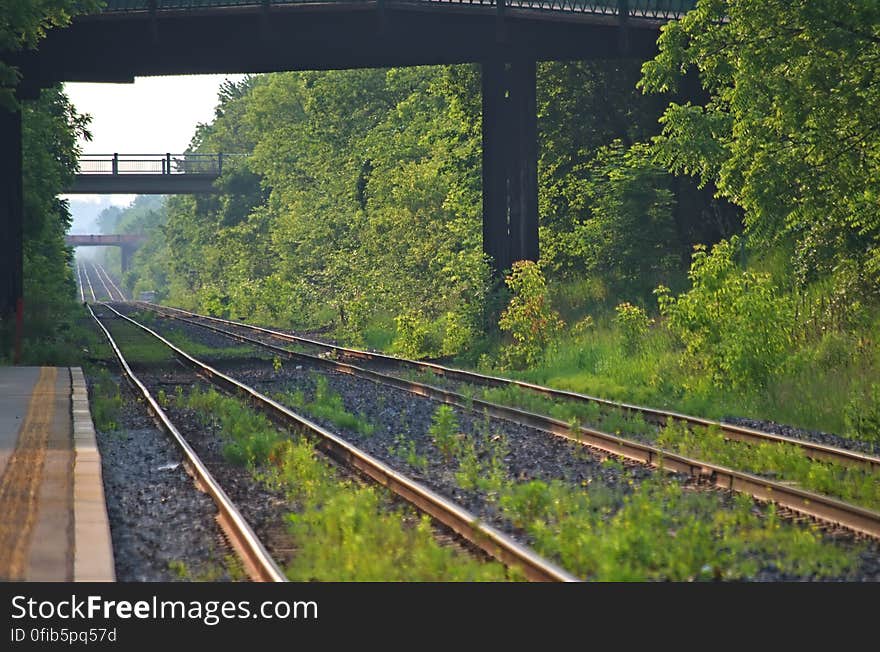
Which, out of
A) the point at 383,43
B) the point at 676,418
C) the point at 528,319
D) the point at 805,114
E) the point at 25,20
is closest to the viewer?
the point at 676,418

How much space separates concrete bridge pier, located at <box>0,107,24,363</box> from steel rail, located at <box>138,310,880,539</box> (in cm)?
1259

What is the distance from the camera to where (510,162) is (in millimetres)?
28047

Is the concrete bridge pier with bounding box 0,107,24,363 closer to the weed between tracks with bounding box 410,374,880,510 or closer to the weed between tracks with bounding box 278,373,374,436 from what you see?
the weed between tracks with bounding box 278,373,374,436

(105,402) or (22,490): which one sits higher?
(22,490)

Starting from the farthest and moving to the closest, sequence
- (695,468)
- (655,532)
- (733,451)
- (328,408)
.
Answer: (328,408) → (733,451) → (695,468) → (655,532)

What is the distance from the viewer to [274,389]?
22469 millimetres

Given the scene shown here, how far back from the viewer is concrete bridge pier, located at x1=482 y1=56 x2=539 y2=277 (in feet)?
91.5

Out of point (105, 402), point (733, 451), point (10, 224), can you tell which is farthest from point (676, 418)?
point (10, 224)

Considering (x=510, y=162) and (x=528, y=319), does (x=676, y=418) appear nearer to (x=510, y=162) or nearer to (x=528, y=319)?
(x=528, y=319)

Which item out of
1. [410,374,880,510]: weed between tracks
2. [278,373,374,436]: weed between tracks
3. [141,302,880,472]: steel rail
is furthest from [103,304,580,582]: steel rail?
[141,302,880,472]: steel rail

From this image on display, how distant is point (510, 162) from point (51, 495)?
18793 millimetres

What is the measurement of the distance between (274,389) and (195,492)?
1027 cm
